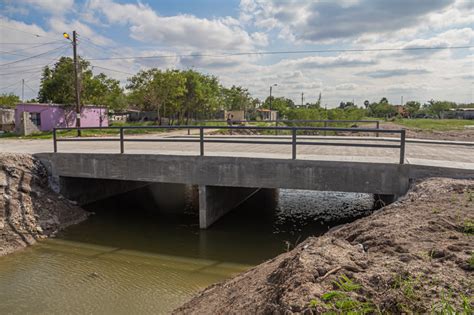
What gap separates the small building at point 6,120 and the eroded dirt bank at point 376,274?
35.4 meters

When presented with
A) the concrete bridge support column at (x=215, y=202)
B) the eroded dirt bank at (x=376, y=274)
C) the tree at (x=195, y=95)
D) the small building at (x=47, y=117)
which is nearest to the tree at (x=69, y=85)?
the small building at (x=47, y=117)

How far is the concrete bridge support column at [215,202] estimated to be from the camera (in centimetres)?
1061

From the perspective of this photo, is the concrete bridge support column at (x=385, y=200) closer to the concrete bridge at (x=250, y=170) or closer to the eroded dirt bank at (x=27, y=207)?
the concrete bridge at (x=250, y=170)

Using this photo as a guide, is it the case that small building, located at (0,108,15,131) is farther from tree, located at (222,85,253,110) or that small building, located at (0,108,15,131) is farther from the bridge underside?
tree, located at (222,85,253,110)

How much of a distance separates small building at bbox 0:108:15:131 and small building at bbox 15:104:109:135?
502 cm

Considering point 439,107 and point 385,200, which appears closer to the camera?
point 385,200

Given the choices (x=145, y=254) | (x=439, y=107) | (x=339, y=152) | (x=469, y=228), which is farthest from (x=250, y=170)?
(x=439, y=107)

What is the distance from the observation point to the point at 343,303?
335 centimetres

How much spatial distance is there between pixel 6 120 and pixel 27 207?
31863 millimetres

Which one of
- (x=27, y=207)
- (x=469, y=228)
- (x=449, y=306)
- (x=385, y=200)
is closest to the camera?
(x=449, y=306)

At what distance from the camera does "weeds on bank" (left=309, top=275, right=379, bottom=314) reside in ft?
10.8

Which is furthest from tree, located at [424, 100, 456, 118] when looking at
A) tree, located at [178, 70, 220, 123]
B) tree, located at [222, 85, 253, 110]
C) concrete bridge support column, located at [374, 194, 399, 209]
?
concrete bridge support column, located at [374, 194, 399, 209]

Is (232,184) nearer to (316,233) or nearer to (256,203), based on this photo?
(316,233)

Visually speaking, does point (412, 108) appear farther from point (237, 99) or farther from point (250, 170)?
point (250, 170)
